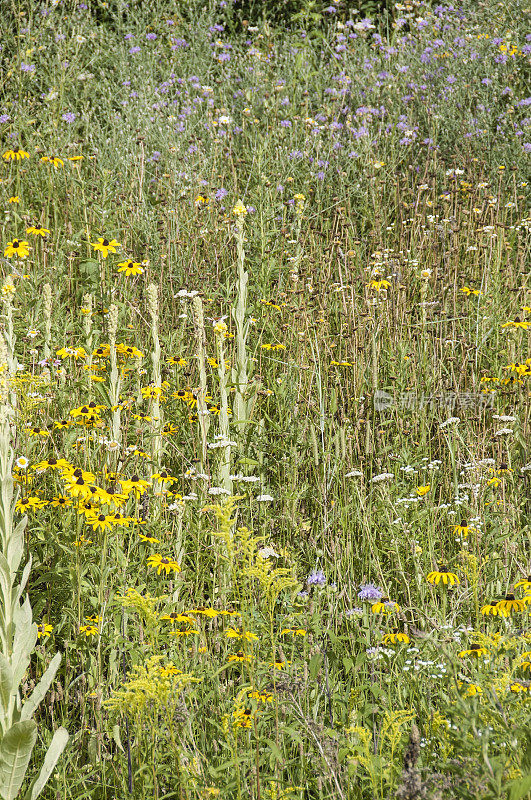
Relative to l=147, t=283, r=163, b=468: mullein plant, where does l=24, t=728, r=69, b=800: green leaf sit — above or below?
below

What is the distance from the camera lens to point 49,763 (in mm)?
1519

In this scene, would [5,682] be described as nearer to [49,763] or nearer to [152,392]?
[49,763]

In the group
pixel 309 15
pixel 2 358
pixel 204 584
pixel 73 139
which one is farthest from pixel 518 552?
pixel 309 15

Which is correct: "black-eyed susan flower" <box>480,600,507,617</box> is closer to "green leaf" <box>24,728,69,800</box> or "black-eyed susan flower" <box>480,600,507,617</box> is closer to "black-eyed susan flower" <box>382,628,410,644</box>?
"black-eyed susan flower" <box>382,628,410,644</box>

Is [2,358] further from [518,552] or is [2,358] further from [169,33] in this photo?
[169,33]

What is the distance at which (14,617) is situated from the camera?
5.01 feet

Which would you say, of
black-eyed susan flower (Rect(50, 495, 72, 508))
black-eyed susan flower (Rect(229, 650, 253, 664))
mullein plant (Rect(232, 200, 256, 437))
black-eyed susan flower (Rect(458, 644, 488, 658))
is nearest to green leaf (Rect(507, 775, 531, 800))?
black-eyed susan flower (Rect(229, 650, 253, 664))

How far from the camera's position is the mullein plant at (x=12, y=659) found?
4.78 feet

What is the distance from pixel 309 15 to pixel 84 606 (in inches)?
299

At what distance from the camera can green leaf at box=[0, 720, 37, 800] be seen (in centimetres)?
143

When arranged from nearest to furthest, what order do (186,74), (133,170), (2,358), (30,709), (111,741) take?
(2,358) → (30,709) → (111,741) → (133,170) → (186,74)

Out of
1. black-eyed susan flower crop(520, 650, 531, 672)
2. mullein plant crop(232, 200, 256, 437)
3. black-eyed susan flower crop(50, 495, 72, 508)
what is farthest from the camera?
mullein plant crop(232, 200, 256, 437)

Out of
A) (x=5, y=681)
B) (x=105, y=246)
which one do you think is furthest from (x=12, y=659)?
(x=105, y=246)

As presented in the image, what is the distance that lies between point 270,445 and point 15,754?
1.59m
